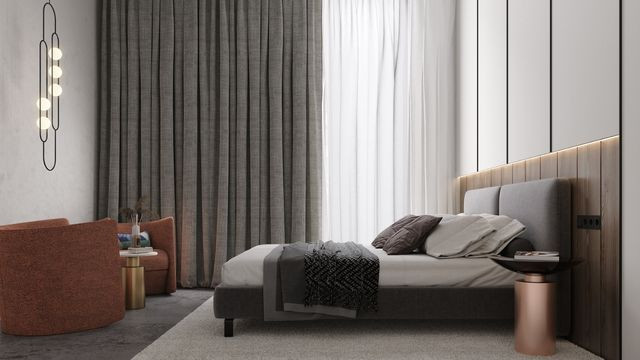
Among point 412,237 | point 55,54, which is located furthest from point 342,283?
point 55,54

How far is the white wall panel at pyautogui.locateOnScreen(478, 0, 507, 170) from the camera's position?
4266 mm

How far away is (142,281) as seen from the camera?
4.43 metres

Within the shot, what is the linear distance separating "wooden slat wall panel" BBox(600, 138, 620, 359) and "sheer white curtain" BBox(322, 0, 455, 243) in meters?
2.76

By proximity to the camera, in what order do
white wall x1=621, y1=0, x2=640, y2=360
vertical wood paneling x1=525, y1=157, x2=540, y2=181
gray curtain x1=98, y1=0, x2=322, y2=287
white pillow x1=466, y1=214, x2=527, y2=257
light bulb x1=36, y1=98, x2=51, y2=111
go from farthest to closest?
gray curtain x1=98, y1=0, x2=322, y2=287 < light bulb x1=36, y1=98, x2=51, y2=111 < vertical wood paneling x1=525, y1=157, x2=540, y2=181 < white pillow x1=466, y1=214, x2=527, y2=257 < white wall x1=621, y1=0, x2=640, y2=360

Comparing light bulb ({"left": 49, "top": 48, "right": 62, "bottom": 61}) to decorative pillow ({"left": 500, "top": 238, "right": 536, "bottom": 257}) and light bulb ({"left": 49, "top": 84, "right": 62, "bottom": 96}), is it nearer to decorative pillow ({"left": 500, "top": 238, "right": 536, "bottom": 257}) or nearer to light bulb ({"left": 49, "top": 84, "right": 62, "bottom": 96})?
light bulb ({"left": 49, "top": 84, "right": 62, "bottom": 96})

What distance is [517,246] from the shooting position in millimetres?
3443

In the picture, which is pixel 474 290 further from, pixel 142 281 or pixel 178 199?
pixel 178 199

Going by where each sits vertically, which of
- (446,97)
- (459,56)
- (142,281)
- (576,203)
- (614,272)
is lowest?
(142,281)

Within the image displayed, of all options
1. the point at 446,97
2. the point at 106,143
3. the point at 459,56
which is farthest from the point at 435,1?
the point at 106,143

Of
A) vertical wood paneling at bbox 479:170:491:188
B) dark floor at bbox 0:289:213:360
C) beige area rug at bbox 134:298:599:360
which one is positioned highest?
vertical wood paneling at bbox 479:170:491:188

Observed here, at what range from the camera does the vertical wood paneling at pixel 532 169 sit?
3.69m

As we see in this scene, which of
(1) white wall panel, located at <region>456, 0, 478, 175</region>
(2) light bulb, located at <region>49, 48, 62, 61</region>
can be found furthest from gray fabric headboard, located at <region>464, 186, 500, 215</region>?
(2) light bulb, located at <region>49, 48, 62, 61</region>

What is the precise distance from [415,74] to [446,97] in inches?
15.5

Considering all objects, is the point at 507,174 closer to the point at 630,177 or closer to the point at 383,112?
the point at 630,177
